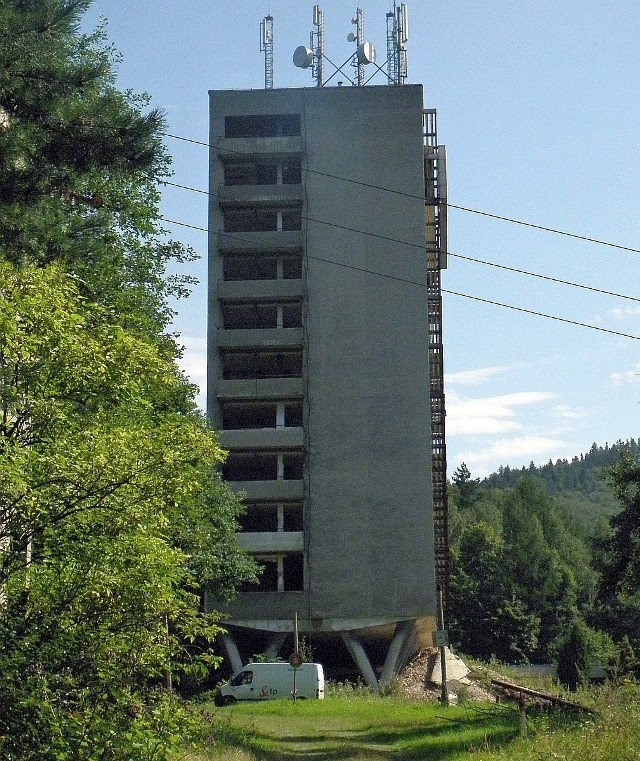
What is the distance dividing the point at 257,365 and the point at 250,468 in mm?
5696

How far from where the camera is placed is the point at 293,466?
183ft

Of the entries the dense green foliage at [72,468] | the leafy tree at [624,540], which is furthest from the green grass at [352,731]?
the dense green foliage at [72,468]

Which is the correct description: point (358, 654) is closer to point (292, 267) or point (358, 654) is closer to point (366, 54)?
point (292, 267)

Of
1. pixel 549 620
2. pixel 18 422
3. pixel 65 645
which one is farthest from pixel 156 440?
pixel 549 620

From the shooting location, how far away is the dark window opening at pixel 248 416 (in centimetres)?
5591

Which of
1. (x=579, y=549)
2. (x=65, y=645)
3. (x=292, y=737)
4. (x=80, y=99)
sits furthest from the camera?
(x=579, y=549)

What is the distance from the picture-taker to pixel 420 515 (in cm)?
5106

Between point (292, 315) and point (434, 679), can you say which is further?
point (292, 315)

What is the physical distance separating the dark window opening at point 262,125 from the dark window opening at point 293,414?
1486cm

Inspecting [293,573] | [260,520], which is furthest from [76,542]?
[260,520]

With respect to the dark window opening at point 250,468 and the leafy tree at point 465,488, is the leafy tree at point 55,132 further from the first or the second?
the leafy tree at point 465,488

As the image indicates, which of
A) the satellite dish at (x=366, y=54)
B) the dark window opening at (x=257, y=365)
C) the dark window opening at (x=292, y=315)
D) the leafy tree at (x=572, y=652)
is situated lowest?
the leafy tree at (x=572, y=652)

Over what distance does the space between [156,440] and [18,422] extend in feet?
5.19

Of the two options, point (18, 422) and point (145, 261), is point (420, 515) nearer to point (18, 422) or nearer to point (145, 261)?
point (145, 261)
